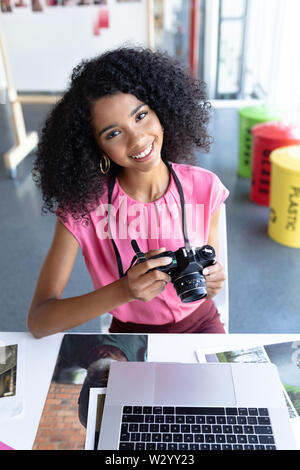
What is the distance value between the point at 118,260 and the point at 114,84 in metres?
0.49

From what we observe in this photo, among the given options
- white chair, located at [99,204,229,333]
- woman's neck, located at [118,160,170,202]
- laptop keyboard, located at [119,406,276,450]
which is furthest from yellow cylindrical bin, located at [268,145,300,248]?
laptop keyboard, located at [119,406,276,450]

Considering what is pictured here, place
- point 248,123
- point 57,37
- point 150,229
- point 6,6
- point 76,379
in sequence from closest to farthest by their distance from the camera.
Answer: point 76,379, point 150,229, point 248,123, point 6,6, point 57,37

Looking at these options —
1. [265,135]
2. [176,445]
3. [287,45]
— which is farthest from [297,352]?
[287,45]

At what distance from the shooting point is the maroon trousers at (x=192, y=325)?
53.4 inches

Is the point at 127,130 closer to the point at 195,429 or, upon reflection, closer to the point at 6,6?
the point at 195,429

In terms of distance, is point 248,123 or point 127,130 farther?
point 248,123

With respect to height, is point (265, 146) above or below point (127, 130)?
below

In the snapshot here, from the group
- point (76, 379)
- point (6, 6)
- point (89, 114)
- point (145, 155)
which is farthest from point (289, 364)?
point (6, 6)

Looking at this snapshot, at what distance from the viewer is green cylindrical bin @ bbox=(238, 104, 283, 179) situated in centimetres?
346

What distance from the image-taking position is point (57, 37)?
4984 millimetres

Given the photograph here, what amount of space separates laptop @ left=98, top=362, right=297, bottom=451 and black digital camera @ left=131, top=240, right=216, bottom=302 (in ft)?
0.54

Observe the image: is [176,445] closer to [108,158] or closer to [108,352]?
[108,352]

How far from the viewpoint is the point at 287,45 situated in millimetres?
3875

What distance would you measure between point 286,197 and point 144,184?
5.15 feet
